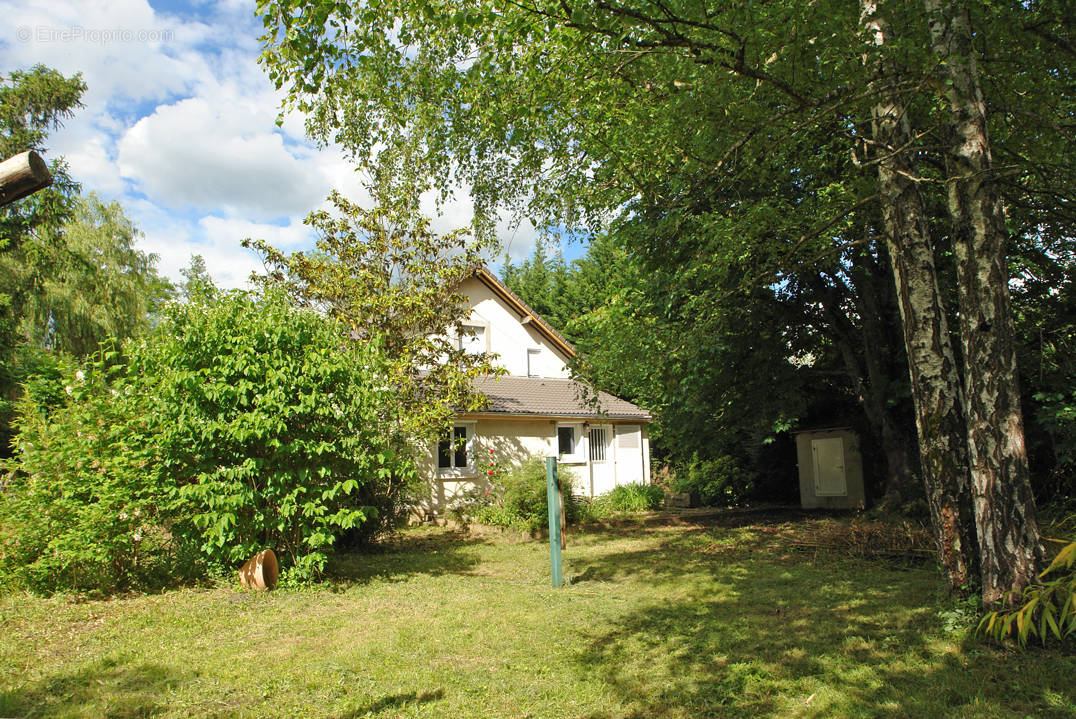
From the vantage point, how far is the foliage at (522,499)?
14742 mm

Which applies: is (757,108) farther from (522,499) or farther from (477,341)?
(477,341)

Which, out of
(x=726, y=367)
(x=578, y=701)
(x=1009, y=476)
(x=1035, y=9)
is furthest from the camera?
(x=726, y=367)

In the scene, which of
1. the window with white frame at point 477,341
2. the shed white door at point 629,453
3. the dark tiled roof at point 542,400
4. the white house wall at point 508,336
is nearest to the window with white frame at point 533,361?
the white house wall at point 508,336

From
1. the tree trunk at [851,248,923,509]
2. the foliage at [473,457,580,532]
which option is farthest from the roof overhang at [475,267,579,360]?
the tree trunk at [851,248,923,509]

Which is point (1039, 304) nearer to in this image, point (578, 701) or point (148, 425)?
point (578, 701)

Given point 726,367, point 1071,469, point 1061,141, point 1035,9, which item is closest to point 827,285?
point 726,367

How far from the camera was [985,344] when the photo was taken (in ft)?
18.3

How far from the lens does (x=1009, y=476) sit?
545cm

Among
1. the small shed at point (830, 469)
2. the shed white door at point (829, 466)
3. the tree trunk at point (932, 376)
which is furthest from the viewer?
the shed white door at point (829, 466)

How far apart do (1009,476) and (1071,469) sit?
959 centimetres

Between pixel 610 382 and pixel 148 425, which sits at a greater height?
pixel 610 382

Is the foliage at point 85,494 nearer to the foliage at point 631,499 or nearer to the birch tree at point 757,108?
the birch tree at point 757,108

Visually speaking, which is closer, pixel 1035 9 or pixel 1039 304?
pixel 1035 9

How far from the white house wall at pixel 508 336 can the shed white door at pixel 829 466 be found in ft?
25.7
